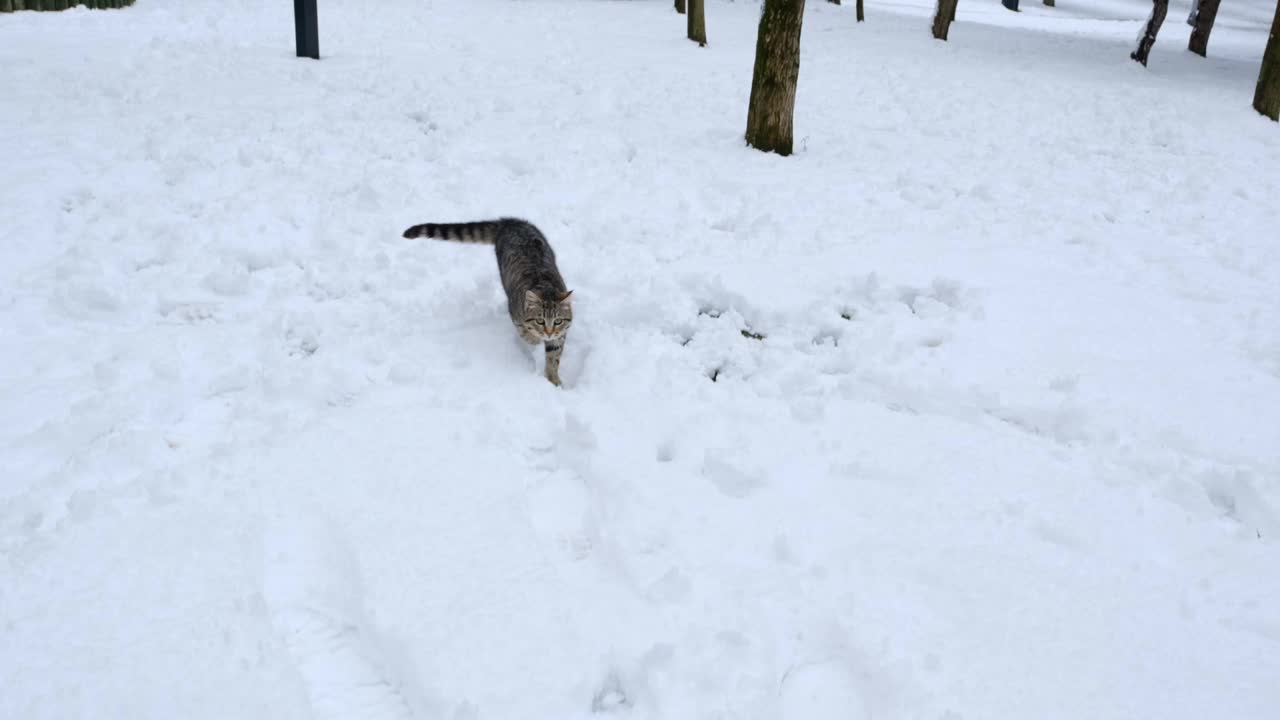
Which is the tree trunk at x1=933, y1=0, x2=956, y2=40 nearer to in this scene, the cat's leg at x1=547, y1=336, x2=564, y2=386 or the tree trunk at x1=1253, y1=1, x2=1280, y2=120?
the tree trunk at x1=1253, y1=1, x2=1280, y2=120

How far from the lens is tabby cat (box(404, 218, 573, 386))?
5.04 m

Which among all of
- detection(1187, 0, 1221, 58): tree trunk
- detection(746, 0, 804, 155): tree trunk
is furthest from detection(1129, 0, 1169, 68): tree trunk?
detection(746, 0, 804, 155): tree trunk

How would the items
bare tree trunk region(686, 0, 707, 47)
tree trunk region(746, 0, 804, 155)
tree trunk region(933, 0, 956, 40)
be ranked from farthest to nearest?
1. tree trunk region(933, 0, 956, 40)
2. bare tree trunk region(686, 0, 707, 47)
3. tree trunk region(746, 0, 804, 155)

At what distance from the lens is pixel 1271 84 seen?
13914mm

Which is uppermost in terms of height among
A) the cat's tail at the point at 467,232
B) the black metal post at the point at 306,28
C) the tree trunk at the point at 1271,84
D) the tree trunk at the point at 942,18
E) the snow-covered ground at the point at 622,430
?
the tree trunk at the point at 942,18

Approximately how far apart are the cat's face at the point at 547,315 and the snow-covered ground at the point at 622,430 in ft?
1.20

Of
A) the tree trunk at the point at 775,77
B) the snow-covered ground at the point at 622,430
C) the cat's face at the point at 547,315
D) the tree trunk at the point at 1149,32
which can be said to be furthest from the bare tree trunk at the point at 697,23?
the cat's face at the point at 547,315

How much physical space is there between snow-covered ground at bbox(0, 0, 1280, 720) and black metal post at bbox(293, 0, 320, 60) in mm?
3308

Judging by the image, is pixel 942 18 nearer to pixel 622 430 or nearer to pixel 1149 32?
pixel 1149 32

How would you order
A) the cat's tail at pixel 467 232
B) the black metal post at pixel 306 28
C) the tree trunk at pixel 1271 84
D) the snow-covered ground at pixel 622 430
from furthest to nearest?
1. the tree trunk at pixel 1271 84
2. the black metal post at pixel 306 28
3. the cat's tail at pixel 467 232
4. the snow-covered ground at pixel 622 430

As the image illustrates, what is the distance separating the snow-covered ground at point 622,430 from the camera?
319 cm

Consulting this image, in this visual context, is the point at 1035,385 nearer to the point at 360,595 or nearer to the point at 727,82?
the point at 360,595

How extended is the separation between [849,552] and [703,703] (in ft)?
3.88

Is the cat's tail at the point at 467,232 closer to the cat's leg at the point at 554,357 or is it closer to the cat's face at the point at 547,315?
the cat's face at the point at 547,315
